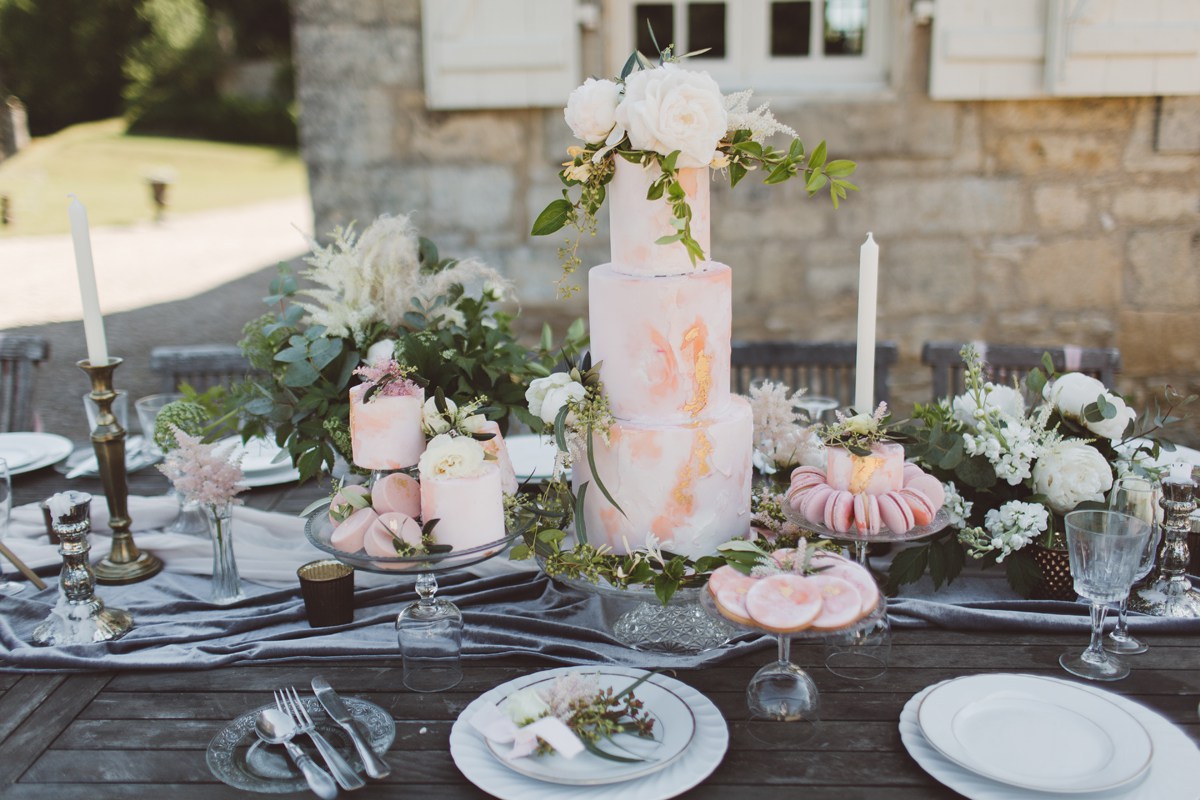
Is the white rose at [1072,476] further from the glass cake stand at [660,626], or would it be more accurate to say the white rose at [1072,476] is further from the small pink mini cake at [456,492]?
the small pink mini cake at [456,492]

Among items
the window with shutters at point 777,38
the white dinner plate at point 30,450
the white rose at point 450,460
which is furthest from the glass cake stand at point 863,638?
the window with shutters at point 777,38

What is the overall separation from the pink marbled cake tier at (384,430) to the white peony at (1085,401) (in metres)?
0.98

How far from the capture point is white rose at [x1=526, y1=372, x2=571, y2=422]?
1.41m

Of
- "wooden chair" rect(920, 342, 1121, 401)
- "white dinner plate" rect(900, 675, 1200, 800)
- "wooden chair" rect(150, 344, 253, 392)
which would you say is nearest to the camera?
"white dinner plate" rect(900, 675, 1200, 800)

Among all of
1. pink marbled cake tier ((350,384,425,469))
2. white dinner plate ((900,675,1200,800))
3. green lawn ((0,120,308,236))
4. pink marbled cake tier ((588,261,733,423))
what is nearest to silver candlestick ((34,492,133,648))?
pink marbled cake tier ((350,384,425,469))

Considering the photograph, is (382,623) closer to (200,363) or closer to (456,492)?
(456,492)

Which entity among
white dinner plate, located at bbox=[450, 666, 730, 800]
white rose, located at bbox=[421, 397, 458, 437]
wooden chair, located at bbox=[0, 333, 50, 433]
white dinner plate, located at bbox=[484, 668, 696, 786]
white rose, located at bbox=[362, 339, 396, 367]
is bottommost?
white dinner plate, located at bbox=[450, 666, 730, 800]

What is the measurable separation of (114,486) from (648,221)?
41.3 inches

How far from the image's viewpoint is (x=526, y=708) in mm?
1151

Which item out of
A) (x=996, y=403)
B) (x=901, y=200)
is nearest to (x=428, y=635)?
(x=996, y=403)

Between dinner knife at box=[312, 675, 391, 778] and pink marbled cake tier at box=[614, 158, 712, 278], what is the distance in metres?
0.68

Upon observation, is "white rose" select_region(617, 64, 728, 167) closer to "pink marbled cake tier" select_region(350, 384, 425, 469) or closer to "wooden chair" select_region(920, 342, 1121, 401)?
"pink marbled cake tier" select_region(350, 384, 425, 469)

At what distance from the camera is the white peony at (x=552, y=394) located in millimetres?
1388

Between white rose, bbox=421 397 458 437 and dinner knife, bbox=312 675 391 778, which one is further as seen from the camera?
white rose, bbox=421 397 458 437
